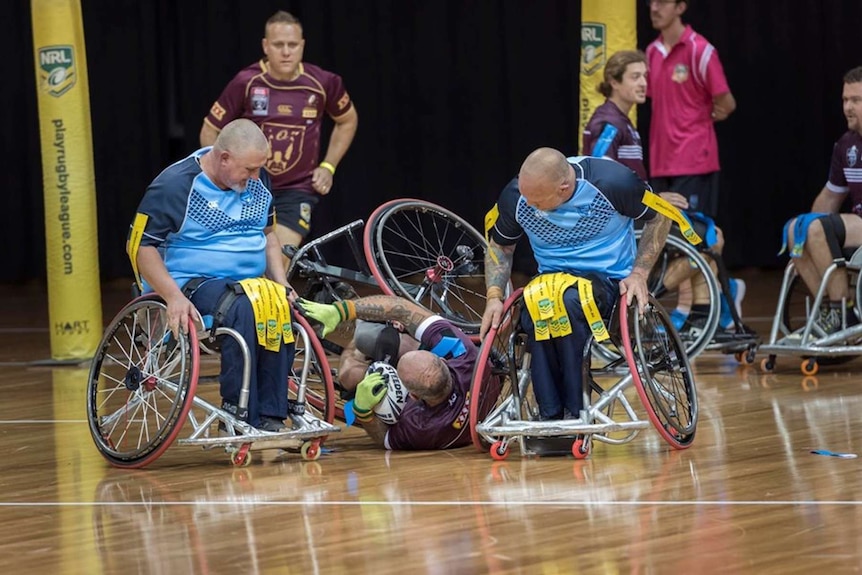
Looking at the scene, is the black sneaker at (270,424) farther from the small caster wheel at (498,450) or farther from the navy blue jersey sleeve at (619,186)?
the navy blue jersey sleeve at (619,186)

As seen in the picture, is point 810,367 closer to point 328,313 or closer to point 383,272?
point 383,272

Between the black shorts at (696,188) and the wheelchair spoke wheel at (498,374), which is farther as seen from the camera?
the black shorts at (696,188)

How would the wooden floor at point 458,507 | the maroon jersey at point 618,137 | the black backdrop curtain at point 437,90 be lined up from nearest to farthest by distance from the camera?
1. the wooden floor at point 458,507
2. the maroon jersey at point 618,137
3. the black backdrop curtain at point 437,90

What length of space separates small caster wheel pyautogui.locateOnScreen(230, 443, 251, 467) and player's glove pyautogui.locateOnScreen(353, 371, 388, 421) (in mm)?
425

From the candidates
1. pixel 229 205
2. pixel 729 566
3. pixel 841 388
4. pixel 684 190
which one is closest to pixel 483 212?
pixel 684 190

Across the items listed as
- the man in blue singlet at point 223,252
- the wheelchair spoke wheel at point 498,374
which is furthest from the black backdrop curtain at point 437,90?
the man in blue singlet at point 223,252

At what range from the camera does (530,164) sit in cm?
507

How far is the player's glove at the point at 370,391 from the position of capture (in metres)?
5.37

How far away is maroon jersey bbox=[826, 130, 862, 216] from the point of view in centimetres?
709

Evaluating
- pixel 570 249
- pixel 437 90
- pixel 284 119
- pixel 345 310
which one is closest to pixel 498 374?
pixel 570 249

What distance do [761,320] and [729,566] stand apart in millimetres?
5755

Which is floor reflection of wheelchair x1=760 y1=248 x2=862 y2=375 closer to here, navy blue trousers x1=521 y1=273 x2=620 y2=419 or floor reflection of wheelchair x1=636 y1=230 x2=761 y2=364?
floor reflection of wheelchair x1=636 y1=230 x2=761 y2=364

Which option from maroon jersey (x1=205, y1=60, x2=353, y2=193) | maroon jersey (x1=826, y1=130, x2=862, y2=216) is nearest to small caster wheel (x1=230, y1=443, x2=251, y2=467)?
maroon jersey (x1=205, y1=60, x2=353, y2=193)

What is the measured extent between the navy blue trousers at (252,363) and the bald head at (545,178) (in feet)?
3.25
